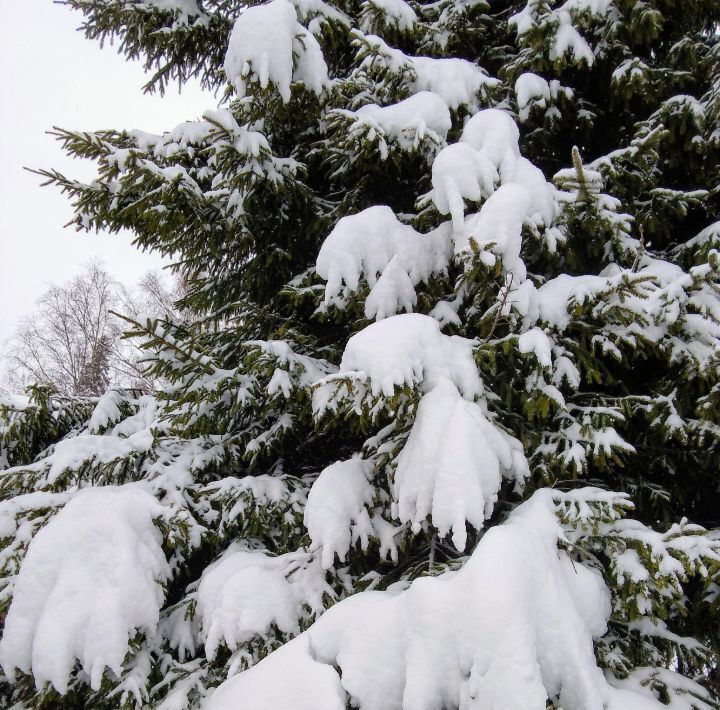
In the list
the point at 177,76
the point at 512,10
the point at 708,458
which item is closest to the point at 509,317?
the point at 708,458

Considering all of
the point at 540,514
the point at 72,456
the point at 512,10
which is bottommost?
the point at 540,514

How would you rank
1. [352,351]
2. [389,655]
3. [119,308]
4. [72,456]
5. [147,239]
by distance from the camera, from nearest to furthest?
[389,655] < [352,351] < [72,456] < [147,239] < [119,308]

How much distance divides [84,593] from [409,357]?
70.6 inches

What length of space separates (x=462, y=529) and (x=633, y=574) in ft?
2.47

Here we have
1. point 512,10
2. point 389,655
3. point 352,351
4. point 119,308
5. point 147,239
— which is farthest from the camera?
point 119,308

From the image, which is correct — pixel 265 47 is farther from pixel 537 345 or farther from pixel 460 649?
pixel 460 649

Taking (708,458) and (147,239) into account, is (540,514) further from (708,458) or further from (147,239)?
(147,239)

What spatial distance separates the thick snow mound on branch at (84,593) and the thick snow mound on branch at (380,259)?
156 cm

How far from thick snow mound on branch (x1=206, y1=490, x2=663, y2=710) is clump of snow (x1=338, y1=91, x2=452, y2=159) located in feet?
7.10

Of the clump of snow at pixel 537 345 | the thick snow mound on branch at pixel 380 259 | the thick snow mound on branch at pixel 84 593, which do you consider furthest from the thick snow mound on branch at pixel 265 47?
the thick snow mound on branch at pixel 84 593

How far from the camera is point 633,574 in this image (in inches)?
74.5

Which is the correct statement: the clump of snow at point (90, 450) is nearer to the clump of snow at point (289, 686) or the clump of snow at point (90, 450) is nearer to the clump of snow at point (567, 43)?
the clump of snow at point (289, 686)

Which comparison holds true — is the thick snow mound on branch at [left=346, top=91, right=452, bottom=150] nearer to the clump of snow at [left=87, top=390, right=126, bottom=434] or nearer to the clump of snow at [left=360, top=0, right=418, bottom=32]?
the clump of snow at [left=360, top=0, right=418, bottom=32]

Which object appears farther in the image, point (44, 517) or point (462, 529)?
point (44, 517)
